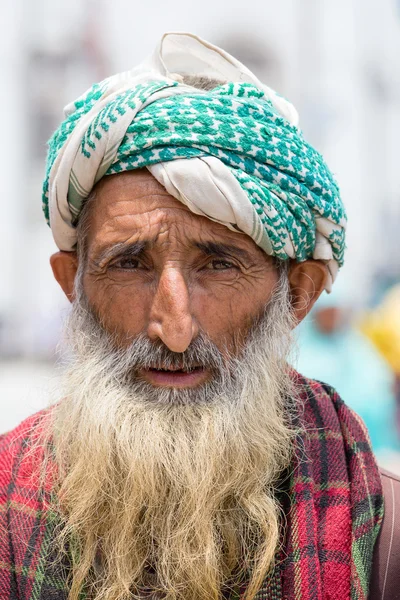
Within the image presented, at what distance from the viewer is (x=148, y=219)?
6.83 feet

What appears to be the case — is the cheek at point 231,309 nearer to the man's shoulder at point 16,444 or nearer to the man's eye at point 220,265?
the man's eye at point 220,265

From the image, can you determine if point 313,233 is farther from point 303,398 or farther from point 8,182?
point 8,182

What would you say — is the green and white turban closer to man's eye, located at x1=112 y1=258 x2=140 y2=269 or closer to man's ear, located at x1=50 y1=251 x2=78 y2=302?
man's ear, located at x1=50 y1=251 x2=78 y2=302

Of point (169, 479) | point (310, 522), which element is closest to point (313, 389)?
point (310, 522)

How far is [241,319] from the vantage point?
7.09ft

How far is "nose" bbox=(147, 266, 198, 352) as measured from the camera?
198 centimetres

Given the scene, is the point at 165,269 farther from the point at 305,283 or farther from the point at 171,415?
the point at 305,283

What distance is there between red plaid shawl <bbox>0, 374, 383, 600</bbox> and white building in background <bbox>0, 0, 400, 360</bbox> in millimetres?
4518

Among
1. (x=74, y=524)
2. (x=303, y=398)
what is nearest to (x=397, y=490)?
(x=303, y=398)

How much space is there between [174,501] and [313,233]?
0.88 meters

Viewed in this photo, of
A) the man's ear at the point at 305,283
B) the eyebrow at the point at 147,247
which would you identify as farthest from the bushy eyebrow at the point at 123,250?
the man's ear at the point at 305,283

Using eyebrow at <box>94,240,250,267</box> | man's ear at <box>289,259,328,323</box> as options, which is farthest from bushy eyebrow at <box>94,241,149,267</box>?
man's ear at <box>289,259,328,323</box>

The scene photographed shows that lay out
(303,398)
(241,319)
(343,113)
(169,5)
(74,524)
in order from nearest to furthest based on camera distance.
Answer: (74,524), (241,319), (303,398), (169,5), (343,113)

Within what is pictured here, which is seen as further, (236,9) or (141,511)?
(236,9)
